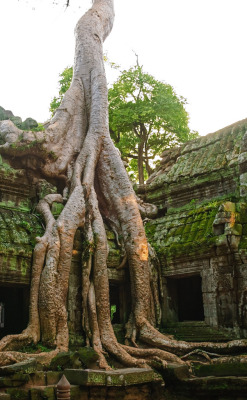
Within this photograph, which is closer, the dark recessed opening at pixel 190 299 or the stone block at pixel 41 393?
the stone block at pixel 41 393

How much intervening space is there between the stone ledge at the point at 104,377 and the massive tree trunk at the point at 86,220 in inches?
40.2

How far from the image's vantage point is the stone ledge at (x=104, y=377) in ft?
14.6

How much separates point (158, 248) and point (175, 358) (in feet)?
→ 8.20

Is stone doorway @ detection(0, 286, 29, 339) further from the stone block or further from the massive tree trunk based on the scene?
the stone block

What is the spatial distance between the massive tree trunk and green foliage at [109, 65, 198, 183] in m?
6.82

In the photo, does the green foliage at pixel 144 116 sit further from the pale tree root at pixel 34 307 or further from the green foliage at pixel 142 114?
the pale tree root at pixel 34 307

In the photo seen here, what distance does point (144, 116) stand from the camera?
16.6 meters

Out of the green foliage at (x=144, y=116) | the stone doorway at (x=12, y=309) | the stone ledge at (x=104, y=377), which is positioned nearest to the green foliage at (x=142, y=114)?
the green foliage at (x=144, y=116)

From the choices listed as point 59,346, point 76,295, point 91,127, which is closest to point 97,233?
point 76,295

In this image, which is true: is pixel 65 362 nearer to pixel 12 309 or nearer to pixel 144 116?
pixel 12 309

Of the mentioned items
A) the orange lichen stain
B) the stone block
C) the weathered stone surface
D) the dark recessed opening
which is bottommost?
the stone block

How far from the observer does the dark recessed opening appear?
9.88m

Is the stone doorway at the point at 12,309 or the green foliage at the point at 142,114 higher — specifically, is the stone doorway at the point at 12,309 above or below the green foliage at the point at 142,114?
below

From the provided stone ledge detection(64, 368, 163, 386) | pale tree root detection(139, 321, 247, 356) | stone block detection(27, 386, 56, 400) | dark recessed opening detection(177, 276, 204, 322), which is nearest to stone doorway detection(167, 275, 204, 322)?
dark recessed opening detection(177, 276, 204, 322)
